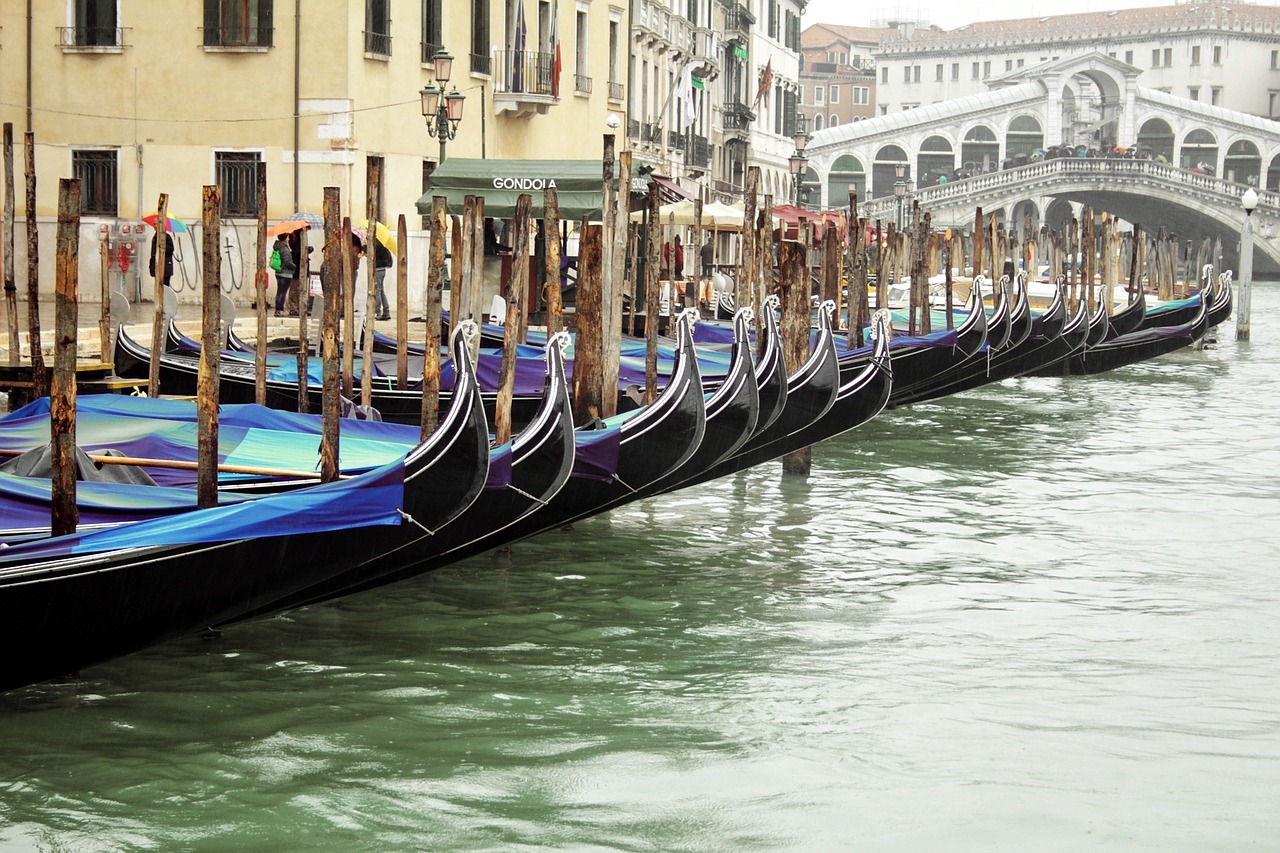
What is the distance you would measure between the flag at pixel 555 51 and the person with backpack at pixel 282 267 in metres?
4.32

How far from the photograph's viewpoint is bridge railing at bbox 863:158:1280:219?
37.4 meters

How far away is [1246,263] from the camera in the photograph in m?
18.8

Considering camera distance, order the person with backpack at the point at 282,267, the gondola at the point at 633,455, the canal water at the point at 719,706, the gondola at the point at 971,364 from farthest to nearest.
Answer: the person with backpack at the point at 282,267 < the gondola at the point at 971,364 < the gondola at the point at 633,455 < the canal water at the point at 719,706

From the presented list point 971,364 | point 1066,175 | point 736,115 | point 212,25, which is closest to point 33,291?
point 971,364

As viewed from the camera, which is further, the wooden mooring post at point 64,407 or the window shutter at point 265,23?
the window shutter at point 265,23

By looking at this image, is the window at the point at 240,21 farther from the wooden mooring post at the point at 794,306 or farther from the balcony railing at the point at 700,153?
the balcony railing at the point at 700,153

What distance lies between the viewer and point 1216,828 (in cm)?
420

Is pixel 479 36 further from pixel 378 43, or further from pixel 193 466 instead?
pixel 193 466

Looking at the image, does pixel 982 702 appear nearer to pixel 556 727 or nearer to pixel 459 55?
pixel 556 727

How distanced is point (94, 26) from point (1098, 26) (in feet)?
160

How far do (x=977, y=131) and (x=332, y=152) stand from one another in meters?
39.4

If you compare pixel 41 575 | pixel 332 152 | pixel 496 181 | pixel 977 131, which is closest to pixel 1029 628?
pixel 41 575

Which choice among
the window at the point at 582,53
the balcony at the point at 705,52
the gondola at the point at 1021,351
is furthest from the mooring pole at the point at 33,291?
the balcony at the point at 705,52

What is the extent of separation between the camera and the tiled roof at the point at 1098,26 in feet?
178
